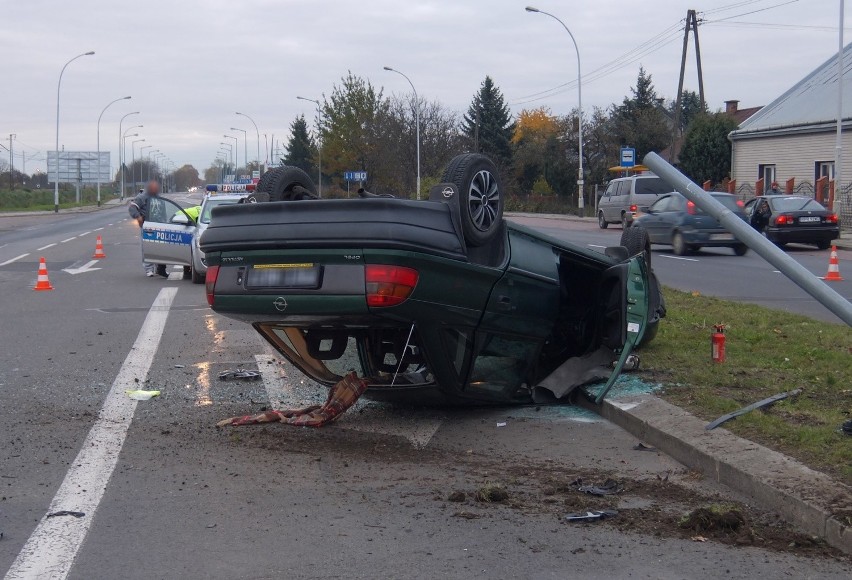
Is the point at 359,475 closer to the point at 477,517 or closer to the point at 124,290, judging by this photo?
the point at 477,517

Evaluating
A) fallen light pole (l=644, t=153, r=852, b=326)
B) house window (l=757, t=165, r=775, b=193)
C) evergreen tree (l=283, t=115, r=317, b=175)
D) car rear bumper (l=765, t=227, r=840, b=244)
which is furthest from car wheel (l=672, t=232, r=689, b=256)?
evergreen tree (l=283, t=115, r=317, b=175)

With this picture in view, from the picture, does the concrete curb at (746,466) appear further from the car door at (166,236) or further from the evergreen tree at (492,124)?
the evergreen tree at (492,124)

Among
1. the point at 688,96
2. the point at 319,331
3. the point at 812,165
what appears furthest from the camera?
the point at 688,96

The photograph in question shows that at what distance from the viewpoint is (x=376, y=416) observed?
7.43 metres

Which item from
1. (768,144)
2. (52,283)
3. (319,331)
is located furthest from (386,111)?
(319,331)

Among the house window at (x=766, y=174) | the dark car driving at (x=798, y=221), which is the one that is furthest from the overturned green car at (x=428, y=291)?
the house window at (x=766, y=174)

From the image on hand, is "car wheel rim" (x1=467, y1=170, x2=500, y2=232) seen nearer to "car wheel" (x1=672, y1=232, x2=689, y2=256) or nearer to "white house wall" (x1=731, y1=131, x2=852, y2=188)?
"car wheel" (x1=672, y1=232, x2=689, y2=256)

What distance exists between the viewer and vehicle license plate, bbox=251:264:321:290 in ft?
19.8

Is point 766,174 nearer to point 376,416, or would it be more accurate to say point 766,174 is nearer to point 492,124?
point 492,124

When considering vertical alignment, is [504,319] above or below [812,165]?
below

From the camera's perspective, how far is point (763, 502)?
509 centimetres

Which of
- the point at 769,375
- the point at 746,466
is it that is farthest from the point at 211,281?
the point at 769,375

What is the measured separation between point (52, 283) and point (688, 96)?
98.0 meters

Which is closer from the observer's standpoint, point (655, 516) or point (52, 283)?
point (655, 516)
